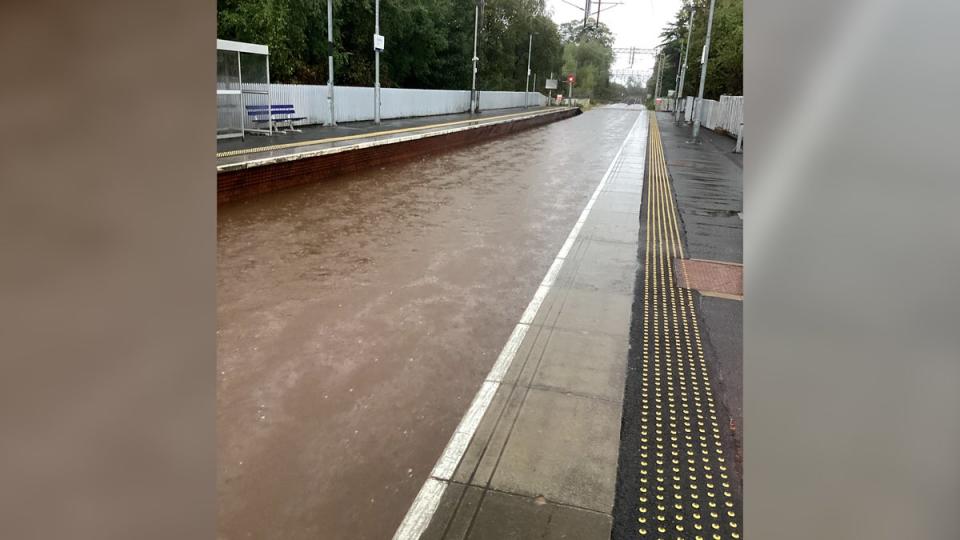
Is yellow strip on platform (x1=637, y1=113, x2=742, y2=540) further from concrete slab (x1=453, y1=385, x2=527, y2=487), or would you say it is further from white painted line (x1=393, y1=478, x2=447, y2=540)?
white painted line (x1=393, y1=478, x2=447, y2=540)

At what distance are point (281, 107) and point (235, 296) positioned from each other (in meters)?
12.9

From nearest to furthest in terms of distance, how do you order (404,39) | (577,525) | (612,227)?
(577,525) < (612,227) < (404,39)

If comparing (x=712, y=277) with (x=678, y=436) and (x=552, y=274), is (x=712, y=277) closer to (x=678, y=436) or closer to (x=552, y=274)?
(x=552, y=274)

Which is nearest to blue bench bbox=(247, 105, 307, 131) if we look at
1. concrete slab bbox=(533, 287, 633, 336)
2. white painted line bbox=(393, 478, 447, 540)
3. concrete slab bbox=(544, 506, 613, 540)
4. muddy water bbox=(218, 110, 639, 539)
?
muddy water bbox=(218, 110, 639, 539)

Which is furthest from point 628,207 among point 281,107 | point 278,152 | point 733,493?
point 281,107

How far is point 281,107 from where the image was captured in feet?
57.9

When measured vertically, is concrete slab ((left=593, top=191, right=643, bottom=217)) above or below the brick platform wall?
below

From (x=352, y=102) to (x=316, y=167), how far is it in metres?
12.7
